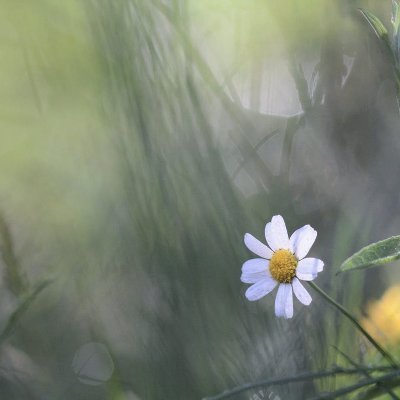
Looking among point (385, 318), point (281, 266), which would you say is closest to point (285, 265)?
point (281, 266)

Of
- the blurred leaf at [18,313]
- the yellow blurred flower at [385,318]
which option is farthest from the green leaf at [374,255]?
the blurred leaf at [18,313]

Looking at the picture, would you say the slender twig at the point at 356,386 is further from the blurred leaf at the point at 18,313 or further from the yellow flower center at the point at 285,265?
the blurred leaf at the point at 18,313

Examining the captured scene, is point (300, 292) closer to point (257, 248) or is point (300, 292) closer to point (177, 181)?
point (257, 248)

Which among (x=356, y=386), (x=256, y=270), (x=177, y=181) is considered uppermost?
(x=177, y=181)

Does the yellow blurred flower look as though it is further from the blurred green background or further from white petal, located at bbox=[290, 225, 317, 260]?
white petal, located at bbox=[290, 225, 317, 260]

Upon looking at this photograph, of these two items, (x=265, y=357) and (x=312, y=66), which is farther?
(x=312, y=66)

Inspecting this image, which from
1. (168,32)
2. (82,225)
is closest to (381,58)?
(168,32)

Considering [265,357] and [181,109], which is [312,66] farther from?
[265,357]
